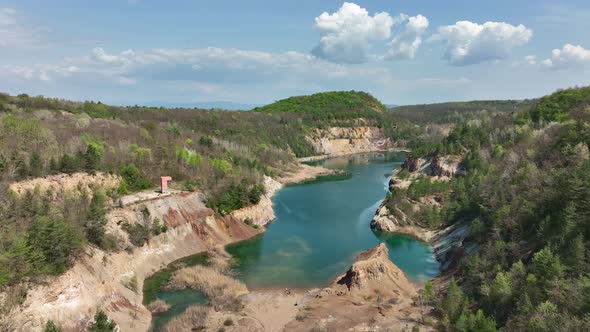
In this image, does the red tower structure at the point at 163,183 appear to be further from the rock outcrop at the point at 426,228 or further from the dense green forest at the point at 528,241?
the dense green forest at the point at 528,241

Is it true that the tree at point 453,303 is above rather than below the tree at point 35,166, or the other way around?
below

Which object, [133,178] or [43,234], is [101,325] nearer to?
[43,234]

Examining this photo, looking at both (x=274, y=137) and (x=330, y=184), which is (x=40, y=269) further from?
(x=274, y=137)

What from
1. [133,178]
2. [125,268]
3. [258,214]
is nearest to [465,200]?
[258,214]

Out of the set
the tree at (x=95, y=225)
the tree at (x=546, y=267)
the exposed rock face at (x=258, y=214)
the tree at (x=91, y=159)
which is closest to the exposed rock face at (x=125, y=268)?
the tree at (x=95, y=225)

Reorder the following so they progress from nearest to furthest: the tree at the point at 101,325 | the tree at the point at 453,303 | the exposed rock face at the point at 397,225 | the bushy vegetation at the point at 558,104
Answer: the tree at the point at 101,325 < the tree at the point at 453,303 < the exposed rock face at the point at 397,225 < the bushy vegetation at the point at 558,104

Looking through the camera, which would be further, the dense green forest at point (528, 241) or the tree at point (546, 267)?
the tree at point (546, 267)
